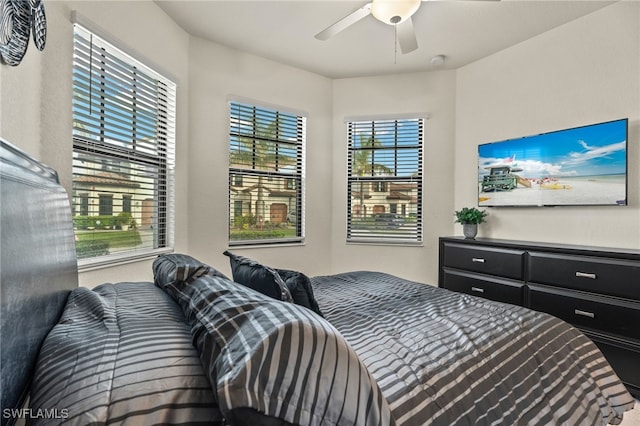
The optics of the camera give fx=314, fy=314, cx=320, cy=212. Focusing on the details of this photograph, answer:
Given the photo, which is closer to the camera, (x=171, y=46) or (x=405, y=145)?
(x=171, y=46)

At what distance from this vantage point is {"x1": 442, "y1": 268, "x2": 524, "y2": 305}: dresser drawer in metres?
2.59

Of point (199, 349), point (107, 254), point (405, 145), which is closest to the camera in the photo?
point (199, 349)

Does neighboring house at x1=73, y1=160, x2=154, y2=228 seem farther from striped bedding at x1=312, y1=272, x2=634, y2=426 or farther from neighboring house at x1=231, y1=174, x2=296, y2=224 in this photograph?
striped bedding at x1=312, y1=272, x2=634, y2=426

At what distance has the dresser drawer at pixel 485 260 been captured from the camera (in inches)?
102

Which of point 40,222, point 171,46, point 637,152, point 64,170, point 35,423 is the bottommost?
point 35,423

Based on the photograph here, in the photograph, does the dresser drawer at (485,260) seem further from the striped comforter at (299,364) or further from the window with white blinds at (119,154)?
the window with white blinds at (119,154)

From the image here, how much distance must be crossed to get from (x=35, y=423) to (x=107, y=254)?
188cm

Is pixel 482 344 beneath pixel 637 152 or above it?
beneath

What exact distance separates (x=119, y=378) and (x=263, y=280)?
2.27 feet

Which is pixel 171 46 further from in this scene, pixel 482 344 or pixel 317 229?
pixel 482 344

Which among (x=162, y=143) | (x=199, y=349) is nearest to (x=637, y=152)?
(x=199, y=349)

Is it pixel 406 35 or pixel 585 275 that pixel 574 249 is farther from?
pixel 406 35

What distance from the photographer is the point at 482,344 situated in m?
1.22

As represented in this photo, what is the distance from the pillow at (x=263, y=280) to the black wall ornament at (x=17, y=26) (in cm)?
127
